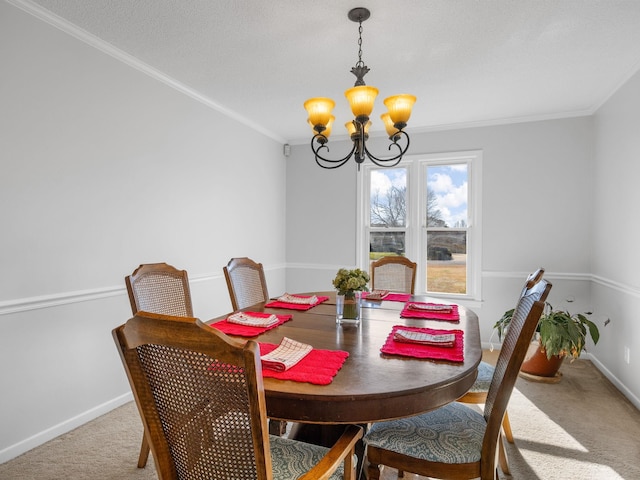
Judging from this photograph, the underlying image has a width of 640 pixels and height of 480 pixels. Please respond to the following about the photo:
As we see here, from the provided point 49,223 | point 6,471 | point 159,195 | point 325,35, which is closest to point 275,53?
point 325,35

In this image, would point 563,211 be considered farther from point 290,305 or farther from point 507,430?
point 290,305

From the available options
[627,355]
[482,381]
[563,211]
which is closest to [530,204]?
[563,211]

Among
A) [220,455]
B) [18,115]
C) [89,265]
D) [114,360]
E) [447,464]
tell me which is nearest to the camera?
[220,455]

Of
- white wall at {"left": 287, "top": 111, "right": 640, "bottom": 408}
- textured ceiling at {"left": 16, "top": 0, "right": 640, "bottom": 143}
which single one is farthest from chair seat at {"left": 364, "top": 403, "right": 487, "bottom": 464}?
white wall at {"left": 287, "top": 111, "right": 640, "bottom": 408}

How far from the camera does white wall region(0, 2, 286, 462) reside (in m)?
2.00

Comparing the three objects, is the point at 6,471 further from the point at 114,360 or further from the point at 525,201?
the point at 525,201

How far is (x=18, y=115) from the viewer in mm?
2021

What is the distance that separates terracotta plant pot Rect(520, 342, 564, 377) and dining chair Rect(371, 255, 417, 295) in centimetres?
121

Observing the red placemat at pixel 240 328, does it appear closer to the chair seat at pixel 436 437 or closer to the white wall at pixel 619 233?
the chair seat at pixel 436 437

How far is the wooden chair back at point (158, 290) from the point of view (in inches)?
74.4

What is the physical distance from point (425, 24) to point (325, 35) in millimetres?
614

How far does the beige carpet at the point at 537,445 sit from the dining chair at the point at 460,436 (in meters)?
0.64

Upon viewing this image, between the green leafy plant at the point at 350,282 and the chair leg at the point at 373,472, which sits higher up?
the green leafy plant at the point at 350,282

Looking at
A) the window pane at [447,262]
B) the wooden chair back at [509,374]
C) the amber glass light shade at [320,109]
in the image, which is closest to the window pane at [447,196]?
the window pane at [447,262]
